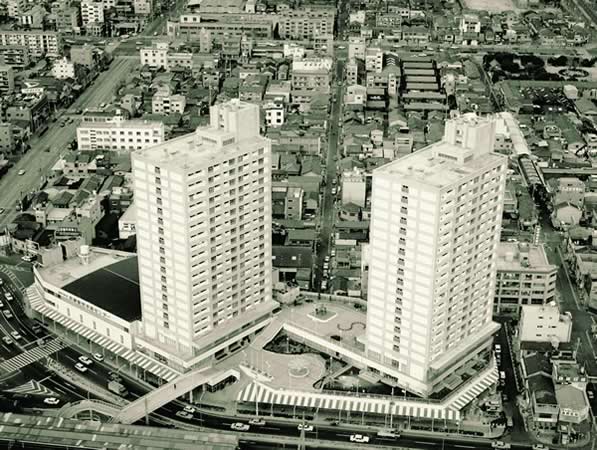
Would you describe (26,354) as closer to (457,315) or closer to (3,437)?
(3,437)

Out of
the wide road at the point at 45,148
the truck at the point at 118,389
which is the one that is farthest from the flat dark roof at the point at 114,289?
the wide road at the point at 45,148

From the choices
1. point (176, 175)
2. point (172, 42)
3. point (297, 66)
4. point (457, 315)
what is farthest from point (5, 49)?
point (457, 315)

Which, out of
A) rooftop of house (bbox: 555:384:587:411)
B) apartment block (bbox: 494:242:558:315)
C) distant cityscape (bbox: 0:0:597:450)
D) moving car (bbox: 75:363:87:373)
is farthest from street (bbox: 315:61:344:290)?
rooftop of house (bbox: 555:384:587:411)

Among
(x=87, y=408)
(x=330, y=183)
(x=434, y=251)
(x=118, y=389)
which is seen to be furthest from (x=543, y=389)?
(x=330, y=183)

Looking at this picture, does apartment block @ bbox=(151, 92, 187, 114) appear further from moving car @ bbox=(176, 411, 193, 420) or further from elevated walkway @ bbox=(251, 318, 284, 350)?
moving car @ bbox=(176, 411, 193, 420)

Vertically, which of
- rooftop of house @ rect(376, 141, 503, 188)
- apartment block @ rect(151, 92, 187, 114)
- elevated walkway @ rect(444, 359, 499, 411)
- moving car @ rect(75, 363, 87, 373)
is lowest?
moving car @ rect(75, 363, 87, 373)

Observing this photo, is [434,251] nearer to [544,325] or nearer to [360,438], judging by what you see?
[360,438]

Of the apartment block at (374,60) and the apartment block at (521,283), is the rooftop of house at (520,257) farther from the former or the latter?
the apartment block at (374,60)
